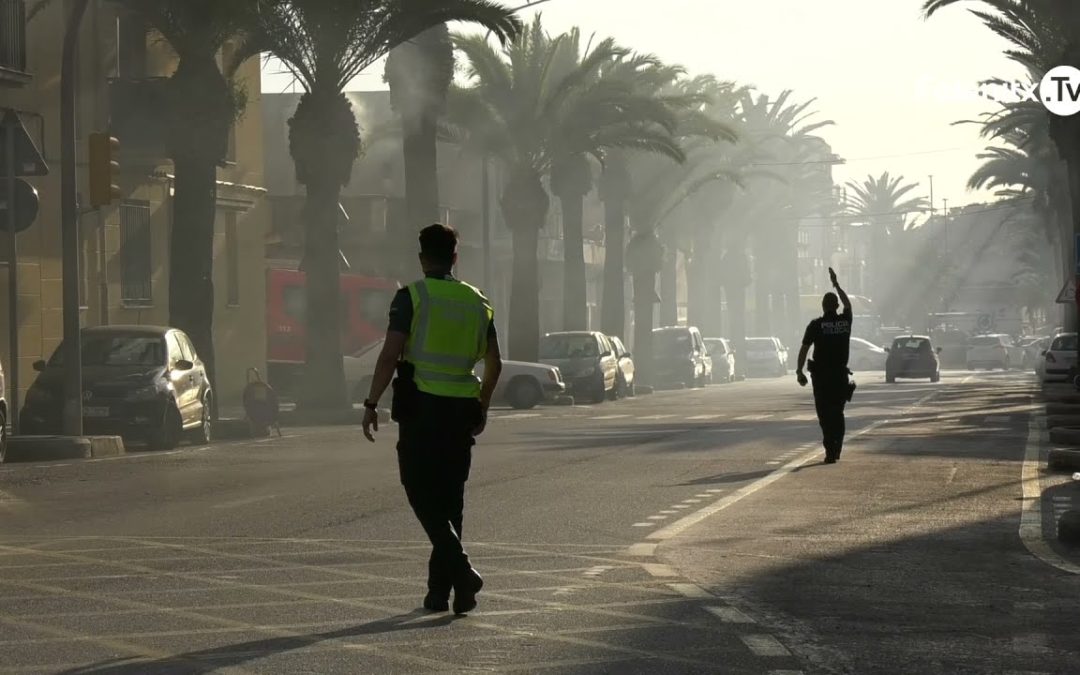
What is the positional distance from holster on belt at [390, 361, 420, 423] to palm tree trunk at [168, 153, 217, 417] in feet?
70.7

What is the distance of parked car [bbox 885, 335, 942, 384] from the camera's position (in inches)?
2467

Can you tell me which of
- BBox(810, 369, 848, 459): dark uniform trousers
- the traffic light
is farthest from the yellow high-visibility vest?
the traffic light

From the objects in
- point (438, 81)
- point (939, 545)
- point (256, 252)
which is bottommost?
point (939, 545)

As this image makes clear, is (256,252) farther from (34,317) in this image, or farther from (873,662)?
(873,662)

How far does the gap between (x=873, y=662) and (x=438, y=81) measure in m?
32.7

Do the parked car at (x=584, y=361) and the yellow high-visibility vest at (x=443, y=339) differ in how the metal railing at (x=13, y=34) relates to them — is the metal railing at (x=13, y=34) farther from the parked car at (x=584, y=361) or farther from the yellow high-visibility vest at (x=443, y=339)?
the yellow high-visibility vest at (x=443, y=339)

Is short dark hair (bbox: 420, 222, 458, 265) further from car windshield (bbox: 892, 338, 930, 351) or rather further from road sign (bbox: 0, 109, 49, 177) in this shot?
car windshield (bbox: 892, 338, 930, 351)

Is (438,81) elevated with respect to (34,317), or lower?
elevated

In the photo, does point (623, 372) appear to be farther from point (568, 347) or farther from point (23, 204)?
point (23, 204)

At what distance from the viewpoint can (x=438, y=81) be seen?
40156 millimetres

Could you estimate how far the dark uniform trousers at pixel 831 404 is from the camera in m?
21.3

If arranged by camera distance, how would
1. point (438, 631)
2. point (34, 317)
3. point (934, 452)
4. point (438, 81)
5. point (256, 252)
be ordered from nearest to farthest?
point (438, 631) → point (934, 452) → point (34, 317) → point (438, 81) → point (256, 252)

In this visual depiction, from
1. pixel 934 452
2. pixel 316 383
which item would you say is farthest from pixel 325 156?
pixel 934 452

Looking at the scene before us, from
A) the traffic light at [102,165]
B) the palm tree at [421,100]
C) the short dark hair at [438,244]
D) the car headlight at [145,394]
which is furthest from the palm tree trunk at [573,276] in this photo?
the short dark hair at [438,244]
